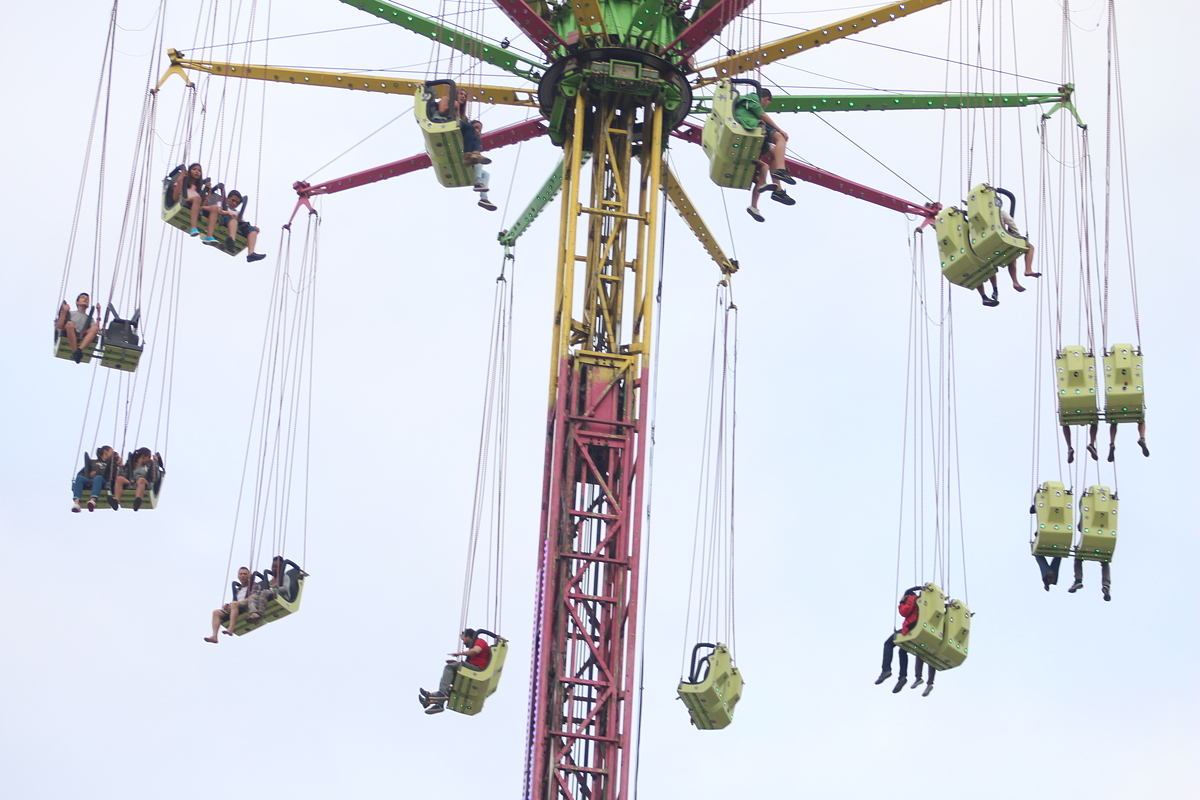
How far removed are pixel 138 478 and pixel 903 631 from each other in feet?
33.7

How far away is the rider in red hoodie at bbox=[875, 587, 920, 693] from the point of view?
2767cm

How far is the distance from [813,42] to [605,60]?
2.89 m

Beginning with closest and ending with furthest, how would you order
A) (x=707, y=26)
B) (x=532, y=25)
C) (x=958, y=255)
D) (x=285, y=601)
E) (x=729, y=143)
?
(x=729, y=143)
(x=958, y=255)
(x=707, y=26)
(x=532, y=25)
(x=285, y=601)

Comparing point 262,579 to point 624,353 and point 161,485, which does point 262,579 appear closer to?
point 161,485

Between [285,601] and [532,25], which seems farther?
[285,601]

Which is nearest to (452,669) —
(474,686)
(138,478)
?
(474,686)

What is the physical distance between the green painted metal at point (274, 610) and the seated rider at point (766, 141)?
8.14 metres

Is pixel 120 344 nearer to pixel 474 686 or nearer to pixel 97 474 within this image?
pixel 97 474

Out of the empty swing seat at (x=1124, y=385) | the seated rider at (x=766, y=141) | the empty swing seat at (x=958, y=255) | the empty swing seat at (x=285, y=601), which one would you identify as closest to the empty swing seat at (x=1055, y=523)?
the empty swing seat at (x=1124, y=385)

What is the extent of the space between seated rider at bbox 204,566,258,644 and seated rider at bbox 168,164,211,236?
4786 millimetres

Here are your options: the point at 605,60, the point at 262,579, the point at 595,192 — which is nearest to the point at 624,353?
the point at 595,192

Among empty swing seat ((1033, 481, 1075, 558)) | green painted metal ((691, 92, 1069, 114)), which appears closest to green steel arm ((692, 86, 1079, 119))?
green painted metal ((691, 92, 1069, 114))

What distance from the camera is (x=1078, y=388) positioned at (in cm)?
2662

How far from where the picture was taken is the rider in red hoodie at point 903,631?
27.7 metres
